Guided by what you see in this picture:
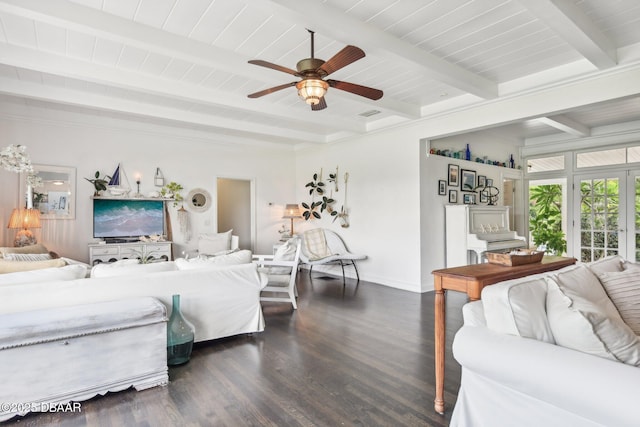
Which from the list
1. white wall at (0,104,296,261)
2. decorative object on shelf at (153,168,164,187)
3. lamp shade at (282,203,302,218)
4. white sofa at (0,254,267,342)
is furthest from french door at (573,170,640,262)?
decorative object on shelf at (153,168,164,187)

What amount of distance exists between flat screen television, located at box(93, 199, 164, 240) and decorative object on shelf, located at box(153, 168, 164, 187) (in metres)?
0.30

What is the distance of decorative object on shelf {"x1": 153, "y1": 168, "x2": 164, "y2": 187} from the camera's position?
6309 millimetres

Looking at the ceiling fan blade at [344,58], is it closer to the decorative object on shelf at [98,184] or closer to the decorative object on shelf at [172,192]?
the decorative object on shelf at [172,192]

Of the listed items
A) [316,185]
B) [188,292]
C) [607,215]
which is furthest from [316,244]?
[607,215]

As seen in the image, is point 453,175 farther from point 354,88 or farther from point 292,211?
point 354,88

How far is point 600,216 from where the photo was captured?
6590 millimetres

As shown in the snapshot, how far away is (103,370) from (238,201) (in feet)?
22.5

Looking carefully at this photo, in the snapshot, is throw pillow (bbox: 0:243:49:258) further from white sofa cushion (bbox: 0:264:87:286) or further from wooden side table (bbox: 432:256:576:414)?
wooden side table (bbox: 432:256:576:414)

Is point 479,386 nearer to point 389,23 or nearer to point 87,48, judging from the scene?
point 389,23

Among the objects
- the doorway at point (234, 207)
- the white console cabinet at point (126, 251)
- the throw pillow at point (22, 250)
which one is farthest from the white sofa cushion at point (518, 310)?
the doorway at point (234, 207)

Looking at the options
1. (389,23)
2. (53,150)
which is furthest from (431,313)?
(53,150)

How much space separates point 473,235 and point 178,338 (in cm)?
441

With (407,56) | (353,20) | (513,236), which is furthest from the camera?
(513,236)

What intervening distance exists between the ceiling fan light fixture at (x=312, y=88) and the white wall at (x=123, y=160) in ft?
14.0
